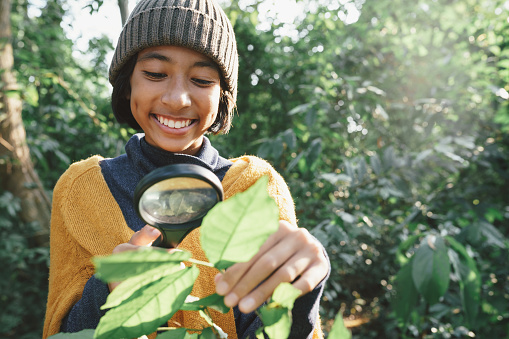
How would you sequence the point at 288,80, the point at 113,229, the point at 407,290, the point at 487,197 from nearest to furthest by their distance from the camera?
the point at 113,229
the point at 407,290
the point at 487,197
the point at 288,80

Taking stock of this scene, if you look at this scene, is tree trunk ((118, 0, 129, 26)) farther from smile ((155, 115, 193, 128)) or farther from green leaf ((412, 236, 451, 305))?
green leaf ((412, 236, 451, 305))

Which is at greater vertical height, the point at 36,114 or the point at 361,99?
the point at 361,99

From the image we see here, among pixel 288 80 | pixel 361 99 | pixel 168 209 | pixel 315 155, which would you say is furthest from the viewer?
pixel 288 80

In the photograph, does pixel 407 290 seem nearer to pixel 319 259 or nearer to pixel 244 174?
pixel 244 174

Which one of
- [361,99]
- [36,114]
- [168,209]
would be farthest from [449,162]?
[36,114]

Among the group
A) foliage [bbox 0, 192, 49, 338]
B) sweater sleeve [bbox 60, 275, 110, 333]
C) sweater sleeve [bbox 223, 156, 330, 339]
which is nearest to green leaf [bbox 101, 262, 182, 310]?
sweater sleeve [bbox 60, 275, 110, 333]

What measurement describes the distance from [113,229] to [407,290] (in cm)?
113

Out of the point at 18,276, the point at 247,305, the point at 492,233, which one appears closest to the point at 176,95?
the point at 247,305

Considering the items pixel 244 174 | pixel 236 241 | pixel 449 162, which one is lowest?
pixel 449 162

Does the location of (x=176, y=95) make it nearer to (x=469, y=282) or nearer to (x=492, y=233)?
(x=469, y=282)

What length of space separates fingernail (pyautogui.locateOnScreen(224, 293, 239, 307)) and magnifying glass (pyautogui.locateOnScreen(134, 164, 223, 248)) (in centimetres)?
14

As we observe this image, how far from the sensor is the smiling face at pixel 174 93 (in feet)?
3.57

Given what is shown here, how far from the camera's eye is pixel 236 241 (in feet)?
1.19

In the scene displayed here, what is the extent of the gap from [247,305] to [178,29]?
0.83 metres
